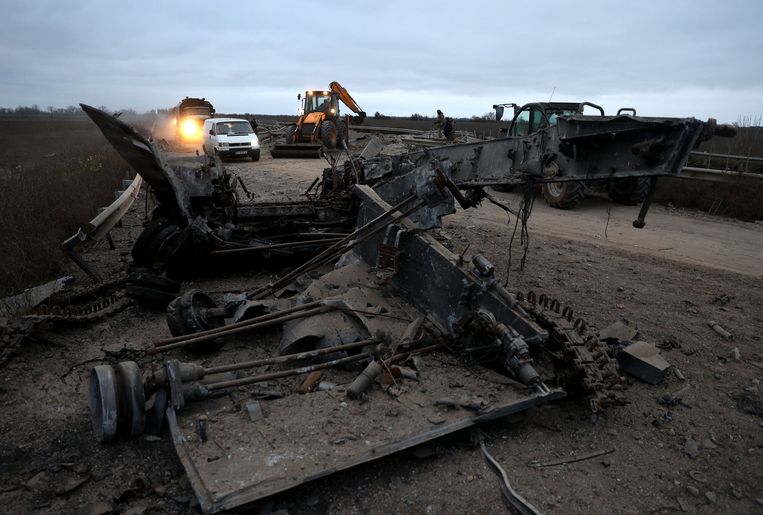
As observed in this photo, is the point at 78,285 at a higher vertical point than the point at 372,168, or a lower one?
lower

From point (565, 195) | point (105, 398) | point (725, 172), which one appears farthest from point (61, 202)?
point (725, 172)

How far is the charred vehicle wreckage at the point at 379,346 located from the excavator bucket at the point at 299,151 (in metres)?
17.0

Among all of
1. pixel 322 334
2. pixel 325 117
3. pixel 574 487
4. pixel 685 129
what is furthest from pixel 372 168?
pixel 325 117

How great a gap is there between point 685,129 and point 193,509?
12.7 ft

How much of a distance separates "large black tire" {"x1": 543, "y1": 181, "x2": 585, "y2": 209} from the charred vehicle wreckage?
285 inches

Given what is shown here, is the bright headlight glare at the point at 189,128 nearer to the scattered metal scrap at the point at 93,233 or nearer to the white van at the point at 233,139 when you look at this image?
the white van at the point at 233,139

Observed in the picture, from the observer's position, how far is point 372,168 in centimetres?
738

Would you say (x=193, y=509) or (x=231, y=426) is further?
(x=231, y=426)

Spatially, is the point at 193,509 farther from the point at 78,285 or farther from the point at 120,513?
the point at 78,285

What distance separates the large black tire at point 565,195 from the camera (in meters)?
12.2

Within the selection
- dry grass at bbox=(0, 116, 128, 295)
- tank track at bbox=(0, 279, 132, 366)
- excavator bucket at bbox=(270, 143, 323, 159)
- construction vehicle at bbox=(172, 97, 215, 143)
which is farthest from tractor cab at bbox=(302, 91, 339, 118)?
tank track at bbox=(0, 279, 132, 366)

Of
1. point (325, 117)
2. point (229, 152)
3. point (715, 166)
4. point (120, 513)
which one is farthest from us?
point (325, 117)

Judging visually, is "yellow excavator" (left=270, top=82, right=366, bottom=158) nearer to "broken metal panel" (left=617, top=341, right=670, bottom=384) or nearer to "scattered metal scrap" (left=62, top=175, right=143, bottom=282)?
"scattered metal scrap" (left=62, top=175, right=143, bottom=282)

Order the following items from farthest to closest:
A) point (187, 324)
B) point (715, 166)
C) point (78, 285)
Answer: point (715, 166)
point (78, 285)
point (187, 324)
